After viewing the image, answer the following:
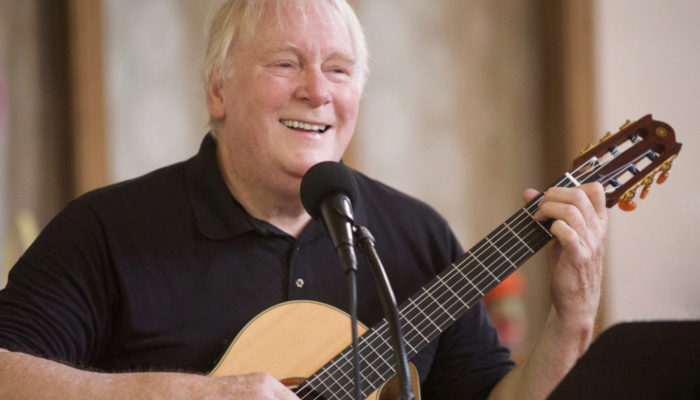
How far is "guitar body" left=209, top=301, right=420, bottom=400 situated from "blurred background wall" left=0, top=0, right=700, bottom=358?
62.9 inches

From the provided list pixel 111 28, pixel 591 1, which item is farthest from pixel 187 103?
pixel 591 1

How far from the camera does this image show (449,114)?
3.48 m

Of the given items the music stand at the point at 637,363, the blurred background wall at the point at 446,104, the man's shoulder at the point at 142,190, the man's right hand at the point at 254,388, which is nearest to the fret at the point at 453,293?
the man's right hand at the point at 254,388

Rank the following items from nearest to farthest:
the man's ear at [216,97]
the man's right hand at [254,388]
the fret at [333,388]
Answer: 1. the man's right hand at [254,388]
2. the fret at [333,388]
3. the man's ear at [216,97]

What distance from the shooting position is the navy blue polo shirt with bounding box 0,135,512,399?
1578 mm

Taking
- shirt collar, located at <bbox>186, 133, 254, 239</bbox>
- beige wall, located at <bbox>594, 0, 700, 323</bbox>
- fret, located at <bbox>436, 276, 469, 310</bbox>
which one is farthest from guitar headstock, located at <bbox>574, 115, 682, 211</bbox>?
beige wall, located at <bbox>594, 0, 700, 323</bbox>

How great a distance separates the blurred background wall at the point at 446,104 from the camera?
2.94 metres

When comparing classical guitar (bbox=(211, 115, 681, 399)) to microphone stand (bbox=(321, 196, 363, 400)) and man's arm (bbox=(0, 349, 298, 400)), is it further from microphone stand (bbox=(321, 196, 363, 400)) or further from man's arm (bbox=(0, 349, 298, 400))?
microphone stand (bbox=(321, 196, 363, 400))

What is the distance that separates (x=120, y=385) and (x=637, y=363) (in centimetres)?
88

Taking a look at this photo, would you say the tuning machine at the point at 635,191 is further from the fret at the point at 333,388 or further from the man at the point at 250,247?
the fret at the point at 333,388

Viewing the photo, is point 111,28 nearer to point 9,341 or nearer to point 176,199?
point 176,199

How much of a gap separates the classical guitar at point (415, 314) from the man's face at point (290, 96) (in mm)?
342

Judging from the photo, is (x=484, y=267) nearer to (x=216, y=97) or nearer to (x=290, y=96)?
(x=290, y=96)

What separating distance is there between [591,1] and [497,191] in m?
0.91
